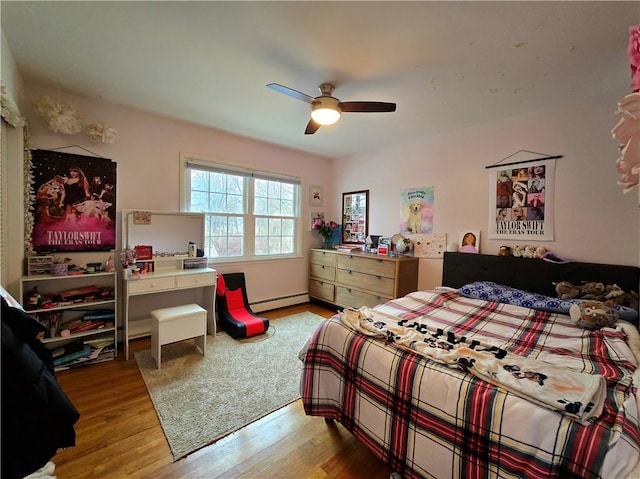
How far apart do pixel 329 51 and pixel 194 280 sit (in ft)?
8.17

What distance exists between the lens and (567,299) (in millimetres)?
2209

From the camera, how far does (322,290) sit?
4.21 metres

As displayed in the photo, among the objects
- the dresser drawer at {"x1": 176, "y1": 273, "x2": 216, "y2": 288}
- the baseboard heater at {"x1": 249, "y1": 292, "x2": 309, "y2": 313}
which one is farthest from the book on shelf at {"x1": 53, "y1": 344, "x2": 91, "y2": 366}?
the baseboard heater at {"x1": 249, "y1": 292, "x2": 309, "y2": 313}

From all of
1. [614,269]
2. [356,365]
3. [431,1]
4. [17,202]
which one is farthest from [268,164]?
[614,269]

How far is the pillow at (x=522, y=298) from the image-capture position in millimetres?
1932

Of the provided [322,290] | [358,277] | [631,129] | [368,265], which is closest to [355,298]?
[358,277]

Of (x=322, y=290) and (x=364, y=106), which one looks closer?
(x=364, y=106)

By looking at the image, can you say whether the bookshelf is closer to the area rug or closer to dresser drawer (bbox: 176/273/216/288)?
the area rug

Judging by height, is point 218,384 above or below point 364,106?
below

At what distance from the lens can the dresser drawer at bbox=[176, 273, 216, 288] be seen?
2767 millimetres

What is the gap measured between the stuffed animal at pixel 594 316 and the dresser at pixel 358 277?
164 cm

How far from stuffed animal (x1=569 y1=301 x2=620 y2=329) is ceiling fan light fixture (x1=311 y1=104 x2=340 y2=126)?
2.33 m

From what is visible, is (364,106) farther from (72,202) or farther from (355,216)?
(72,202)

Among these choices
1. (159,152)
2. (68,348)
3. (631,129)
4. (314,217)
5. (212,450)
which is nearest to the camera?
(631,129)
